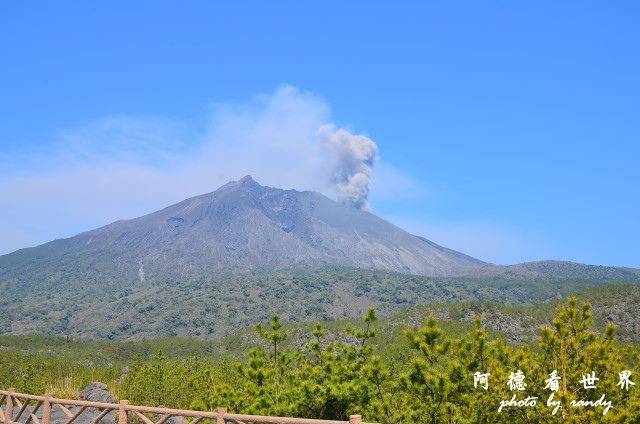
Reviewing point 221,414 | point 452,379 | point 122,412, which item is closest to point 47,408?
point 122,412

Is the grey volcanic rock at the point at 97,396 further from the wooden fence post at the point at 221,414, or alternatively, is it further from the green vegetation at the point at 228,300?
the green vegetation at the point at 228,300

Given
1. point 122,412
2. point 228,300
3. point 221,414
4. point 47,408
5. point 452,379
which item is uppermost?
point 452,379

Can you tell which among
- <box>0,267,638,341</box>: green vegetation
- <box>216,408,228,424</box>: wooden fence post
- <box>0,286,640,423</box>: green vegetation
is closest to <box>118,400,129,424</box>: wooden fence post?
<box>216,408,228,424</box>: wooden fence post

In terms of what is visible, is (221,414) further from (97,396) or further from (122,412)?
(97,396)

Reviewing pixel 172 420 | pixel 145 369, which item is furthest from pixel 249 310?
pixel 172 420

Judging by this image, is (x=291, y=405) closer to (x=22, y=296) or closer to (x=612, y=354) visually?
(x=612, y=354)

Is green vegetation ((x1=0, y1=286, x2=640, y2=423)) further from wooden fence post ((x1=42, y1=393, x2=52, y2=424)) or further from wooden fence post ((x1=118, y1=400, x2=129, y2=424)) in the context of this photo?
wooden fence post ((x1=42, y1=393, x2=52, y2=424))

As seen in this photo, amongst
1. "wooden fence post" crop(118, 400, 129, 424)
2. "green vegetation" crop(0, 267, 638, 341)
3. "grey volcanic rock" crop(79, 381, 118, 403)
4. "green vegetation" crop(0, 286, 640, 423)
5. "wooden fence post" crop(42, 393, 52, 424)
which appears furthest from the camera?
"green vegetation" crop(0, 267, 638, 341)

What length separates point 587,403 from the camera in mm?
9625

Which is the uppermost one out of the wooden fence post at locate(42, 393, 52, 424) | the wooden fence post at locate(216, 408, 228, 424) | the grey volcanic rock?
the wooden fence post at locate(216, 408, 228, 424)

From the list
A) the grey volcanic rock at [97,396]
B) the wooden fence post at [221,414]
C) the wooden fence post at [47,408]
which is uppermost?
the wooden fence post at [221,414]

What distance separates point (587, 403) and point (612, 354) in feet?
4.05

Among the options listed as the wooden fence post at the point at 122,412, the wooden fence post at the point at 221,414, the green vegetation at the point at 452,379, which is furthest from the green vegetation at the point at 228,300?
the wooden fence post at the point at 221,414

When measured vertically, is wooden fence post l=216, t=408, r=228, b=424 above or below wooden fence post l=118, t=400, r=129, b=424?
above
